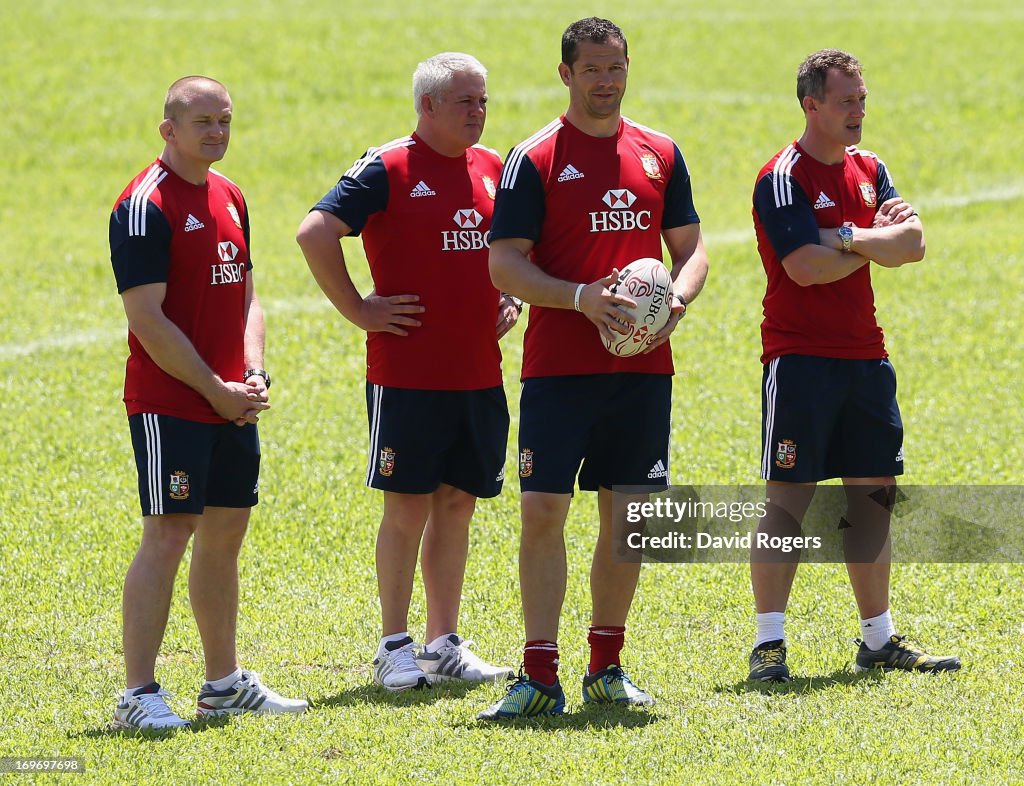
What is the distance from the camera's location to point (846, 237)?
6.45 metres

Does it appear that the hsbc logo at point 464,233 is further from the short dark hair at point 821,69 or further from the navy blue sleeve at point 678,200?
the short dark hair at point 821,69

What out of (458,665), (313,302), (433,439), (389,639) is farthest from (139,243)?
(313,302)

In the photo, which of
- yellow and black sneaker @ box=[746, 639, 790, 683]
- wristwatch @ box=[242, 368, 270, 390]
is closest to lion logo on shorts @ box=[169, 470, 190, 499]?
wristwatch @ box=[242, 368, 270, 390]

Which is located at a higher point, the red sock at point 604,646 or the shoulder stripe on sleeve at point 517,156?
the shoulder stripe on sleeve at point 517,156

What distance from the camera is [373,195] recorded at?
6.54m

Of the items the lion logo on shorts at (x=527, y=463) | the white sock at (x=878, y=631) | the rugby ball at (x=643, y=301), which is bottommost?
the white sock at (x=878, y=631)

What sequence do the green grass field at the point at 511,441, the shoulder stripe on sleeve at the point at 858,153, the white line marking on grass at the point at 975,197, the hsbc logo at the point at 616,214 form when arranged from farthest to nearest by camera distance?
the white line marking on grass at the point at 975,197, the shoulder stripe on sleeve at the point at 858,153, the hsbc logo at the point at 616,214, the green grass field at the point at 511,441

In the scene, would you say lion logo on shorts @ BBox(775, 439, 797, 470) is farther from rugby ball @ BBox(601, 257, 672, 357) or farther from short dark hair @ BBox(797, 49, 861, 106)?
short dark hair @ BBox(797, 49, 861, 106)

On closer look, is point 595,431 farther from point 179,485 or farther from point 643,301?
point 179,485

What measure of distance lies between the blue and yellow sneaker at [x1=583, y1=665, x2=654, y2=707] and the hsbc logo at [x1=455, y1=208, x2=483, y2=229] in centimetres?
205

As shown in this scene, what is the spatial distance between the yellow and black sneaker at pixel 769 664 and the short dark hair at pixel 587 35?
269 centimetres

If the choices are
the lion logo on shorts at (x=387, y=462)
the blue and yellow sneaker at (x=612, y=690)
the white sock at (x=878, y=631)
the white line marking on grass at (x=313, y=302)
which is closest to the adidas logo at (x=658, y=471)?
the blue and yellow sneaker at (x=612, y=690)

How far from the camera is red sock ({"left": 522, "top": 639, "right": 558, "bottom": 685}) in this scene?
19.5 feet

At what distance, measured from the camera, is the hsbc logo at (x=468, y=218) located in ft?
21.6
